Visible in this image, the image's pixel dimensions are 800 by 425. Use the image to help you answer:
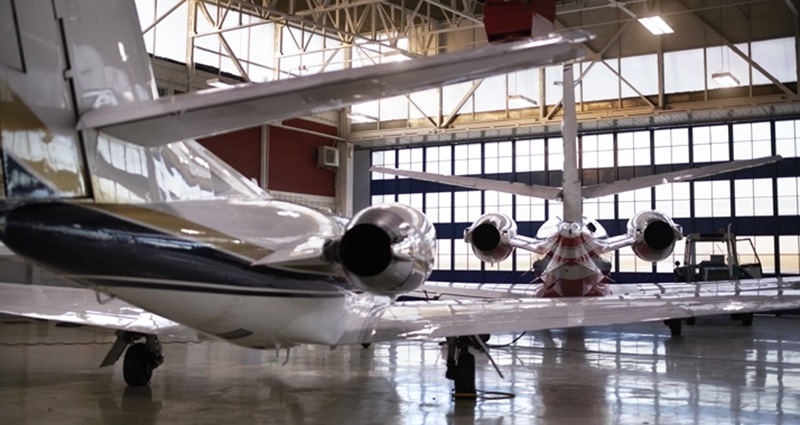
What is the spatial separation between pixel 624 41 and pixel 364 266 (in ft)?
79.1

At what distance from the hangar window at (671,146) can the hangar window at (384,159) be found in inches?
457

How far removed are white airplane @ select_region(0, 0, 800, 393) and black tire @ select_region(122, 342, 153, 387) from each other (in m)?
1.42

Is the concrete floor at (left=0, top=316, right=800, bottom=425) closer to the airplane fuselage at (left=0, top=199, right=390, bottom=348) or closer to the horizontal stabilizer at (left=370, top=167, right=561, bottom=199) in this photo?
the airplane fuselage at (left=0, top=199, right=390, bottom=348)

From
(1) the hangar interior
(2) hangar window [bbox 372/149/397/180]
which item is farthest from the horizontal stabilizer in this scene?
(2) hangar window [bbox 372/149/397/180]

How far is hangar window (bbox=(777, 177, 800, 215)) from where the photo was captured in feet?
92.1

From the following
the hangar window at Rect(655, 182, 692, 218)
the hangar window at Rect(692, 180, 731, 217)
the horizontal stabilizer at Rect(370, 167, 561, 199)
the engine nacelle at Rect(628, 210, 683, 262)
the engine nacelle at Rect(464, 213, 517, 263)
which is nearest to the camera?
the engine nacelle at Rect(628, 210, 683, 262)

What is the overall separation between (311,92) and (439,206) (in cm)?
2995

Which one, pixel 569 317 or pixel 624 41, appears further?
pixel 624 41

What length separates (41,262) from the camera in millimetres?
6234

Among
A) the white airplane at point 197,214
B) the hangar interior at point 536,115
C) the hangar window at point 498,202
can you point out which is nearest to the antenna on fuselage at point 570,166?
the white airplane at point 197,214

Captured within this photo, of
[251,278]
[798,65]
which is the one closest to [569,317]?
[251,278]

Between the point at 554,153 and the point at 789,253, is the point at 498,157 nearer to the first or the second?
the point at 554,153

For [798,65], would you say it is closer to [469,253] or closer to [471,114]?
[471,114]

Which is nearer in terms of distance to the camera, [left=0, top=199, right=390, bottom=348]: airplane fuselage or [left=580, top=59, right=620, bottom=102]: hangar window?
[left=0, top=199, right=390, bottom=348]: airplane fuselage
